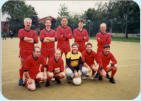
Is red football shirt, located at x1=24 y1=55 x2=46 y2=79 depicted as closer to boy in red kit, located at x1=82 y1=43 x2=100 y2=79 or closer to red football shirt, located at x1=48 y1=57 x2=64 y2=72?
red football shirt, located at x1=48 y1=57 x2=64 y2=72

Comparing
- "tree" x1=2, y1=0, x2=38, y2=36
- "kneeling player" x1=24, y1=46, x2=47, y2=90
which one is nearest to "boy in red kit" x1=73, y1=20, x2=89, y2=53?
"kneeling player" x1=24, y1=46, x2=47, y2=90

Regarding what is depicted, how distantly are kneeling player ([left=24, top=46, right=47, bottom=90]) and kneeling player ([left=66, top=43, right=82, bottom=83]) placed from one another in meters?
0.69

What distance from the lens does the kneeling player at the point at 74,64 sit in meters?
4.18

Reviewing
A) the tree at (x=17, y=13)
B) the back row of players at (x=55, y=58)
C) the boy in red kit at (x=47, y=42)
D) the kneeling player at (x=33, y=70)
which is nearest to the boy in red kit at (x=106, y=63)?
the back row of players at (x=55, y=58)

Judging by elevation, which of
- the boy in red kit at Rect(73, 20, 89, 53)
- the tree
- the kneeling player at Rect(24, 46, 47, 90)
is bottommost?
the kneeling player at Rect(24, 46, 47, 90)

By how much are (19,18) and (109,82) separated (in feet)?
98.7

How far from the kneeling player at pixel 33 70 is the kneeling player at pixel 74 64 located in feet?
2.26

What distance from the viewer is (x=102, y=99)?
3.23 meters

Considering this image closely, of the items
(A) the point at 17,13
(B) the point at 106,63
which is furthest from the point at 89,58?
(A) the point at 17,13

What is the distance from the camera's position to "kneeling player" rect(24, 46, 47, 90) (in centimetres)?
378

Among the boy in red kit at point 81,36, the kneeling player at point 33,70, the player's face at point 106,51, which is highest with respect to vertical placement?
the boy in red kit at point 81,36

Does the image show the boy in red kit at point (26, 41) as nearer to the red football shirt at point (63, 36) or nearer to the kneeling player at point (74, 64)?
the red football shirt at point (63, 36)

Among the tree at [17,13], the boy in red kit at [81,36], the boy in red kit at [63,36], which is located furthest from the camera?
the tree at [17,13]

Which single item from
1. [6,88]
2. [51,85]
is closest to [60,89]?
[51,85]
